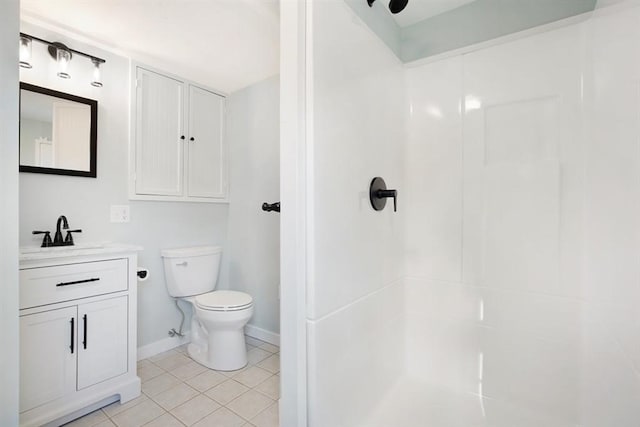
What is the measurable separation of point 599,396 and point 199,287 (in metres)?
2.39

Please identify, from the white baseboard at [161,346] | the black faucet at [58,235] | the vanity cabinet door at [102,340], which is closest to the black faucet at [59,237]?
the black faucet at [58,235]

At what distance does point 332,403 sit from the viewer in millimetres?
1074

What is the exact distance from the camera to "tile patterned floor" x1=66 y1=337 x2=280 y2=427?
61.2 inches

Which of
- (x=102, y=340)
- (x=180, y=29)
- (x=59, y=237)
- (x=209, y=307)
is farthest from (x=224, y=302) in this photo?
(x=180, y=29)

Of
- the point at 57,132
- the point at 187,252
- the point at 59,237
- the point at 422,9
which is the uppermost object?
the point at 422,9

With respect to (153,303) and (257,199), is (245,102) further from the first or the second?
(153,303)

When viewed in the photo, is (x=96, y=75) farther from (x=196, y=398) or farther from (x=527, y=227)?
(x=527, y=227)

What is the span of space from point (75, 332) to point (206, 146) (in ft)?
5.42

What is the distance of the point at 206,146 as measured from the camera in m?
2.60

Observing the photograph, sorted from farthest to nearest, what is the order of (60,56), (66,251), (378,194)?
(60,56)
(66,251)
(378,194)

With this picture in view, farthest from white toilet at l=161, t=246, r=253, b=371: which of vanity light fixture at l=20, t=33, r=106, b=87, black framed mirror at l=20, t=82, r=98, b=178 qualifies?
vanity light fixture at l=20, t=33, r=106, b=87

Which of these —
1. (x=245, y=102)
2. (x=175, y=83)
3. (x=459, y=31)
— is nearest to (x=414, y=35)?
(x=459, y=31)

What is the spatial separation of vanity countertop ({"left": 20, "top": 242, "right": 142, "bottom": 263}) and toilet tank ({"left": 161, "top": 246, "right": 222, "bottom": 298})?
46 centimetres

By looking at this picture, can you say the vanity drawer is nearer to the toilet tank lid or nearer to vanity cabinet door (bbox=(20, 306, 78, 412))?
vanity cabinet door (bbox=(20, 306, 78, 412))
